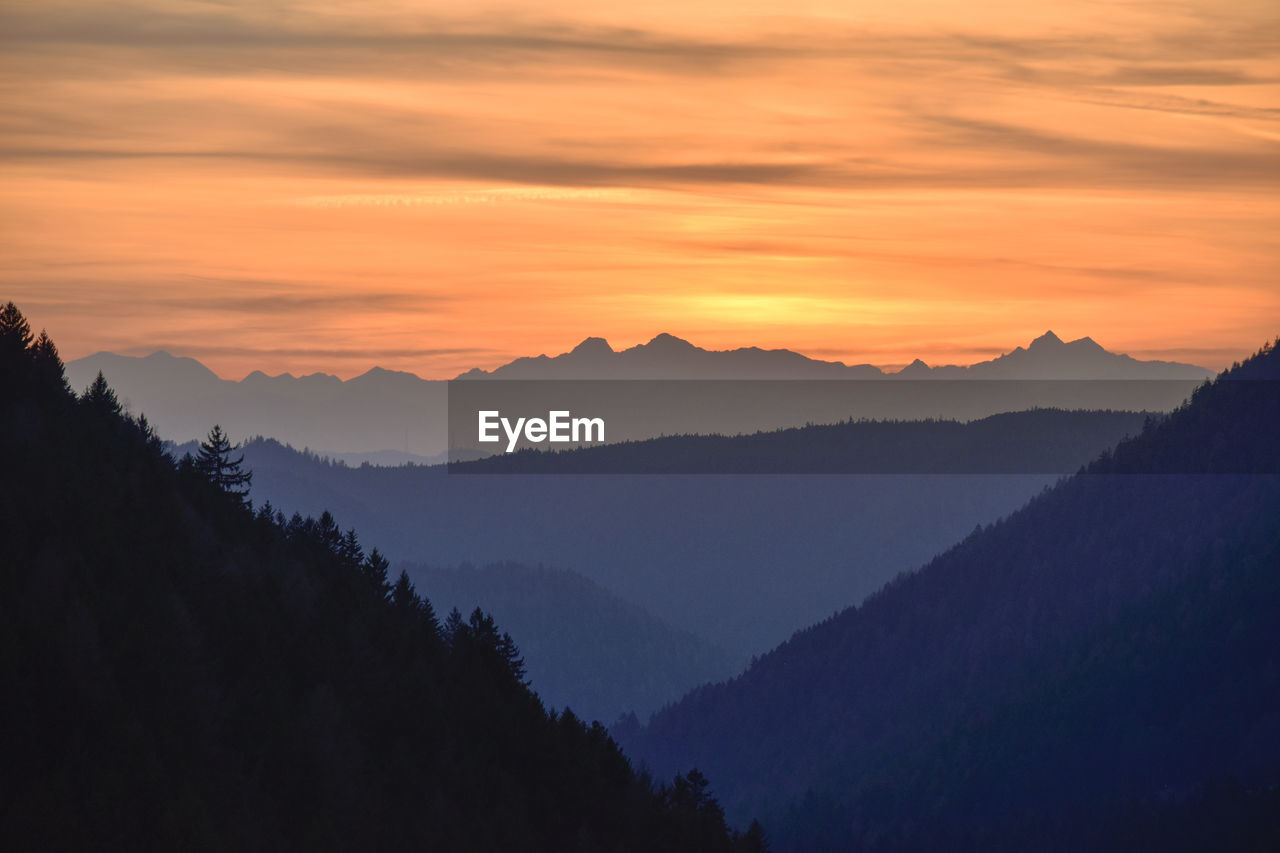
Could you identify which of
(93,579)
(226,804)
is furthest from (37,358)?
(226,804)

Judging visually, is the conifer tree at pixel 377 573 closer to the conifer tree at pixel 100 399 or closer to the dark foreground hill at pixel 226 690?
the dark foreground hill at pixel 226 690

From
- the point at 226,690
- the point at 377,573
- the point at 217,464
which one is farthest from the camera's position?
the point at 377,573

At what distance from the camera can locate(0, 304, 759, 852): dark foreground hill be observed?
55656 millimetres

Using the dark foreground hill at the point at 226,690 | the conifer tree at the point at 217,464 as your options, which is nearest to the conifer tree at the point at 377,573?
the dark foreground hill at the point at 226,690

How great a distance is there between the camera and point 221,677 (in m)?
66.6

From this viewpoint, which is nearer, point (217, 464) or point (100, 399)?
point (100, 399)

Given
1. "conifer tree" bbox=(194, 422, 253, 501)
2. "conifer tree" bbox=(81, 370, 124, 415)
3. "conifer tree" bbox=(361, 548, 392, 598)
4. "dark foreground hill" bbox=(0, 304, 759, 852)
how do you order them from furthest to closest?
"conifer tree" bbox=(361, 548, 392, 598), "conifer tree" bbox=(194, 422, 253, 501), "conifer tree" bbox=(81, 370, 124, 415), "dark foreground hill" bbox=(0, 304, 759, 852)

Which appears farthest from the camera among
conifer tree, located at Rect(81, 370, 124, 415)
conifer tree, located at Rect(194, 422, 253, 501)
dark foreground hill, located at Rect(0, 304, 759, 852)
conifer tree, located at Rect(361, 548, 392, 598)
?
conifer tree, located at Rect(361, 548, 392, 598)

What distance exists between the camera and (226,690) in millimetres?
66125

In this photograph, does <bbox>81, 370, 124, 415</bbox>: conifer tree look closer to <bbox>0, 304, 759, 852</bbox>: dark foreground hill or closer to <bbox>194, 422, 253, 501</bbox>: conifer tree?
<bbox>0, 304, 759, 852</bbox>: dark foreground hill

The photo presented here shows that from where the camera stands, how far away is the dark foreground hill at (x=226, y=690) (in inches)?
2191

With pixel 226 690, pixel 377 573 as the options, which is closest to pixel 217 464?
pixel 377 573

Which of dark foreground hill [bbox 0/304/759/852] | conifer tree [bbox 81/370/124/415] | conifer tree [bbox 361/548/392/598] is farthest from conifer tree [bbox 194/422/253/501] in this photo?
conifer tree [bbox 361/548/392/598]

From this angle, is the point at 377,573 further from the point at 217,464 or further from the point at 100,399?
the point at 100,399
